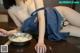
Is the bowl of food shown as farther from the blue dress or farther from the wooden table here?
the blue dress

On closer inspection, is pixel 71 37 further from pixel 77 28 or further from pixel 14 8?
pixel 14 8

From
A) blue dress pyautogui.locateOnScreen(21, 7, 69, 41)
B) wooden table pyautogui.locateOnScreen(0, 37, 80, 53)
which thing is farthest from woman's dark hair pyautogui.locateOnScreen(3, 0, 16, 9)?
wooden table pyautogui.locateOnScreen(0, 37, 80, 53)

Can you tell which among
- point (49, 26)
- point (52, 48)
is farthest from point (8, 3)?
point (52, 48)

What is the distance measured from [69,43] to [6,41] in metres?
0.49

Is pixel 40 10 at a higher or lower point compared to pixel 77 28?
higher

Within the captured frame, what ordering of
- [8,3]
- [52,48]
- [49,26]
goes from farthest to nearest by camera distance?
[8,3], [49,26], [52,48]

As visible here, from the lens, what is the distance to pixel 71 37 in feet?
5.63

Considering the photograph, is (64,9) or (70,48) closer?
(70,48)

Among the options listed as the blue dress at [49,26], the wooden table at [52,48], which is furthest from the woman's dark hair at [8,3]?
the wooden table at [52,48]

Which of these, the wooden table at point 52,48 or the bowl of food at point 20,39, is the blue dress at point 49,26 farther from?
the bowl of food at point 20,39

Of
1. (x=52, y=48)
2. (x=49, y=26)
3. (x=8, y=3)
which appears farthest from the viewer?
(x=8, y=3)

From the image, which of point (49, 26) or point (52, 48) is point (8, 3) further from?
point (52, 48)

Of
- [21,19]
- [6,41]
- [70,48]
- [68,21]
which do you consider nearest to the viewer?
[70,48]

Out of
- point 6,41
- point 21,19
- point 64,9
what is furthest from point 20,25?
point 64,9
